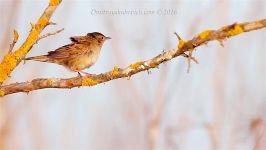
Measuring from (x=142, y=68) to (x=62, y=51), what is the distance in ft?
9.05

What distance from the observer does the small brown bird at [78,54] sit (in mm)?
5797

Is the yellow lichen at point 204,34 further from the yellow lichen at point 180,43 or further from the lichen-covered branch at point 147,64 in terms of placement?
the yellow lichen at point 180,43

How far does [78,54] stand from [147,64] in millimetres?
2906

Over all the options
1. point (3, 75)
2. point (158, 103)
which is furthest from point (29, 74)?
point (3, 75)

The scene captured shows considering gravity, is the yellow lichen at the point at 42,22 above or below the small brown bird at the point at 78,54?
below

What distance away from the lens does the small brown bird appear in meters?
5.80

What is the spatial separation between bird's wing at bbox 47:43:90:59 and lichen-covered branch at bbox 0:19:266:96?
6.64ft

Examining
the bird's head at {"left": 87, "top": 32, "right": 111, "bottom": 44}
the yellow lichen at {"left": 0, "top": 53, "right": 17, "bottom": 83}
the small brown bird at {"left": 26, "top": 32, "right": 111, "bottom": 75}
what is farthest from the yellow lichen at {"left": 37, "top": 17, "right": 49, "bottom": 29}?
the bird's head at {"left": 87, "top": 32, "right": 111, "bottom": 44}

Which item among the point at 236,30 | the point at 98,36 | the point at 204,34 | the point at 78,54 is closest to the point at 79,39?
the point at 78,54

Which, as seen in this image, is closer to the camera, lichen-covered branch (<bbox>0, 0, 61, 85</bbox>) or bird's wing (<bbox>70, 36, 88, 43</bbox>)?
lichen-covered branch (<bbox>0, 0, 61, 85</bbox>)

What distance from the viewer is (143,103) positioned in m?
5.98

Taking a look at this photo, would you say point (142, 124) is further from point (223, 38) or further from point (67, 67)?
point (223, 38)

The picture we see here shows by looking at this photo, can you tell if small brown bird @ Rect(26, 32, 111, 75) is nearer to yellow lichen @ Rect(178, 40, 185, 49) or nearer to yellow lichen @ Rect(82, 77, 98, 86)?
yellow lichen @ Rect(82, 77, 98, 86)

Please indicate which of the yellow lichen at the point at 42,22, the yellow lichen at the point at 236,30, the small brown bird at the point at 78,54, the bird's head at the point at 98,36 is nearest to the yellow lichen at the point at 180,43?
the yellow lichen at the point at 236,30
